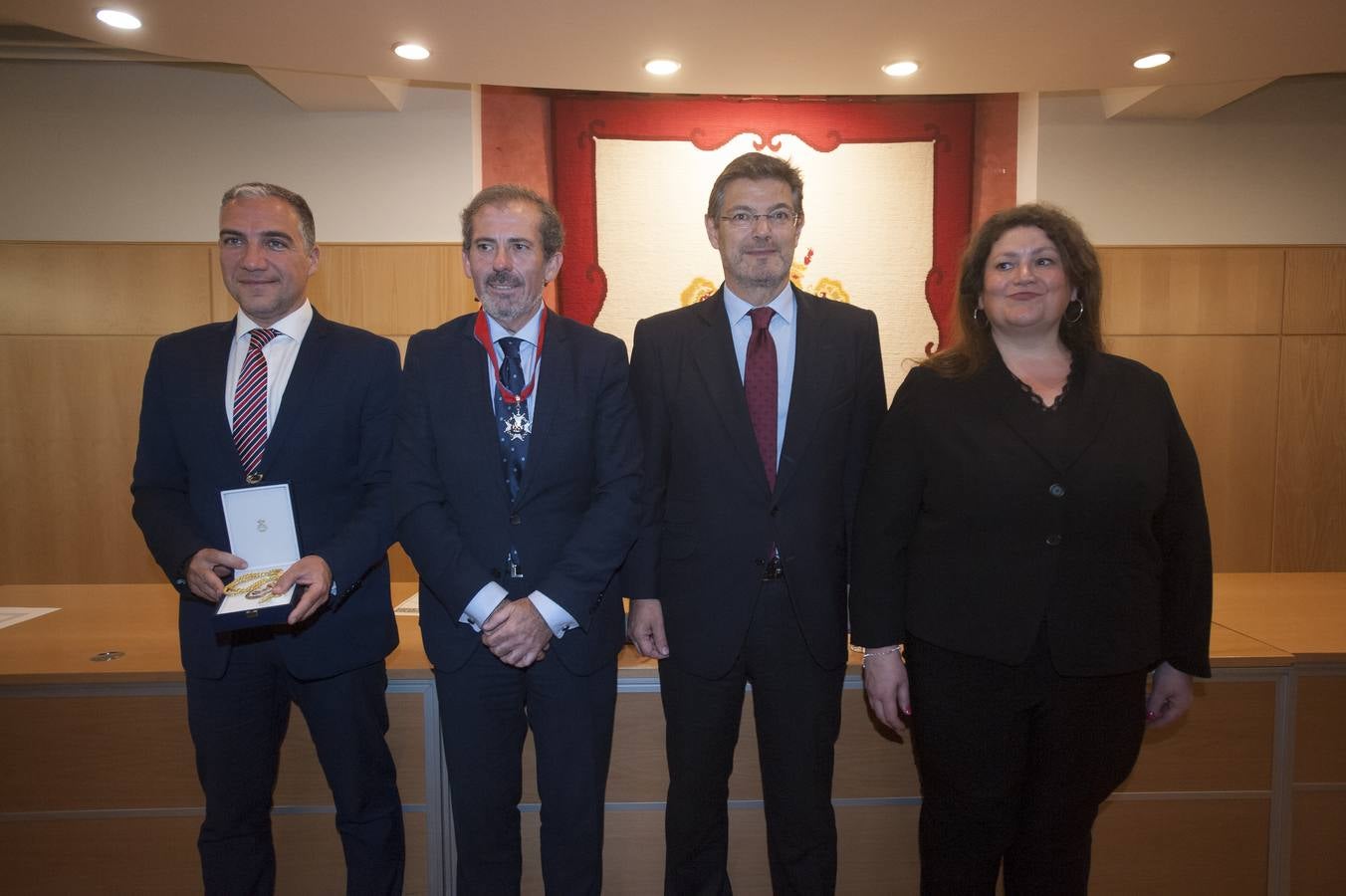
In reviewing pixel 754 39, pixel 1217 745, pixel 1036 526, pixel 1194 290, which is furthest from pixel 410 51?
pixel 1194 290

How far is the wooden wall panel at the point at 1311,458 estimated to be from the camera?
4.34 meters

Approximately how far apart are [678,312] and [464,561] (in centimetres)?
78

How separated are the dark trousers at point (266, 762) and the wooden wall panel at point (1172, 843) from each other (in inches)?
77.3

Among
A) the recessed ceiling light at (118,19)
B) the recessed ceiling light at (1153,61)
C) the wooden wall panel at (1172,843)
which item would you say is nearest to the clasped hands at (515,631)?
the wooden wall panel at (1172,843)

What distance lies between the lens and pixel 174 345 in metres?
1.89

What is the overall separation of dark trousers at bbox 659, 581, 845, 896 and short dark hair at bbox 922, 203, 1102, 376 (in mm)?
661

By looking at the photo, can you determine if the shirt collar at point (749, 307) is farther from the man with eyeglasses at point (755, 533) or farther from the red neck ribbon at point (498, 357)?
the red neck ribbon at point (498, 357)

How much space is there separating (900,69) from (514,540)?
2607 mm

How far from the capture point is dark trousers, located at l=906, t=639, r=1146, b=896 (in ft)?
5.19

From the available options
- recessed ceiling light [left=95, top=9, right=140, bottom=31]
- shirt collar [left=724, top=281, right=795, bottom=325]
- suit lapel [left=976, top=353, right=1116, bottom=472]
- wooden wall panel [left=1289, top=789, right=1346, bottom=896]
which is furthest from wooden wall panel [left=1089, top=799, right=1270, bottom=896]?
recessed ceiling light [left=95, top=9, right=140, bottom=31]

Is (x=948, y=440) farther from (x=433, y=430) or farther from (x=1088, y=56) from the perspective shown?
(x=1088, y=56)

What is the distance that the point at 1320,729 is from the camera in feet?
7.50

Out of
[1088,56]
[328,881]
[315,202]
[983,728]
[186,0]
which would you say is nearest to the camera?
[983,728]

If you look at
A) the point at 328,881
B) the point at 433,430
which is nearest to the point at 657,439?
the point at 433,430
